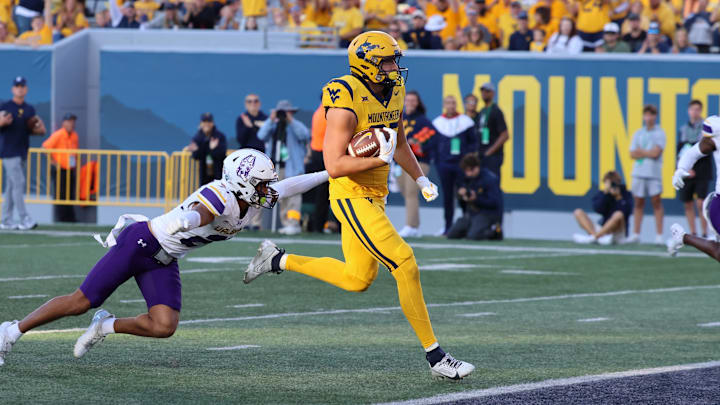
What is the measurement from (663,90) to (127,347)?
1341 cm

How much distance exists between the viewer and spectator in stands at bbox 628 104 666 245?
19.1 m

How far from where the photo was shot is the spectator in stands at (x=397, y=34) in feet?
69.7

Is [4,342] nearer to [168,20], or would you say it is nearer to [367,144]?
[367,144]

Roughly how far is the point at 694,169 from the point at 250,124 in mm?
6840

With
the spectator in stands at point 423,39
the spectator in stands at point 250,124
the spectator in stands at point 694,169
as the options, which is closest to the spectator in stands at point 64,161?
the spectator in stands at point 250,124

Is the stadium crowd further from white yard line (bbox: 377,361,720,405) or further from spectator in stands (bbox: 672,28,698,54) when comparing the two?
white yard line (bbox: 377,361,720,405)

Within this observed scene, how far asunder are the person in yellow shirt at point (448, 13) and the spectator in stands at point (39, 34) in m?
6.90

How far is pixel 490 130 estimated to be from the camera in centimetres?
1988

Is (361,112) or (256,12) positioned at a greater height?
(256,12)

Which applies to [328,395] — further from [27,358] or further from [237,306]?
[237,306]

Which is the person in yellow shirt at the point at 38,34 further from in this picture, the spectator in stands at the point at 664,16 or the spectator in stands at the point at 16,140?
the spectator in stands at the point at 664,16

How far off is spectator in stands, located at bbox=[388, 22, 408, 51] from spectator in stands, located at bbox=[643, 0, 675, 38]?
4.14 metres

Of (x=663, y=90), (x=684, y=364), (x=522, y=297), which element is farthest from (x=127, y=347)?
(x=663, y=90)

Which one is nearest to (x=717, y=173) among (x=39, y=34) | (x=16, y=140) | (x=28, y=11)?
(x=16, y=140)
